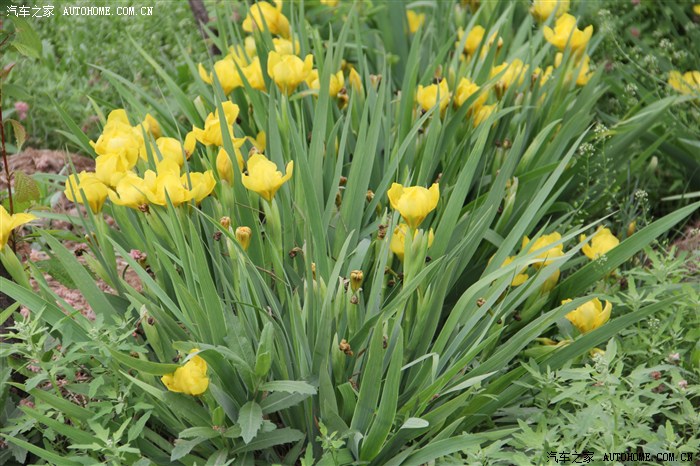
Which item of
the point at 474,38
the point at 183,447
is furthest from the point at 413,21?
the point at 183,447

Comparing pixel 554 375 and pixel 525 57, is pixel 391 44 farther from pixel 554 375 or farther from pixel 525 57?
pixel 554 375

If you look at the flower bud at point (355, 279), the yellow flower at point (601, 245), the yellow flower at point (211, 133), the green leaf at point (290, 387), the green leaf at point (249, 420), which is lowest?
the yellow flower at point (601, 245)

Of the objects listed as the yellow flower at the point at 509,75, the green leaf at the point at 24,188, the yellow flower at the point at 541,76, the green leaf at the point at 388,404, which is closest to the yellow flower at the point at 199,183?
the green leaf at the point at 24,188

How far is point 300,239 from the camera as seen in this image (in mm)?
2012

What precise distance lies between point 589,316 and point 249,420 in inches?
33.2

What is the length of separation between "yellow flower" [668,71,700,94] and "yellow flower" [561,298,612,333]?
4.71 feet

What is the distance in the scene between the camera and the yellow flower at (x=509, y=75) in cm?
259

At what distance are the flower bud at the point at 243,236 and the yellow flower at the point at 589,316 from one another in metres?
0.74

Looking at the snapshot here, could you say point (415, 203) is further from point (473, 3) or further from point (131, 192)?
point (473, 3)

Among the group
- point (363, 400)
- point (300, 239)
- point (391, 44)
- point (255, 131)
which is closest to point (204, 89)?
point (255, 131)

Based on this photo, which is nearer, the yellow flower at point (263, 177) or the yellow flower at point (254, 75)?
the yellow flower at point (263, 177)

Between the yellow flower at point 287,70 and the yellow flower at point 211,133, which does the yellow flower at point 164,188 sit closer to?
the yellow flower at point 211,133

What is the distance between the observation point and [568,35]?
107 inches

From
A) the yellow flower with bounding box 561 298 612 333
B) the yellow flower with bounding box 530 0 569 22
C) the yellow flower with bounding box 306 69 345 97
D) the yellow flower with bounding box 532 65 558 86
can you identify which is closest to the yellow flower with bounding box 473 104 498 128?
the yellow flower with bounding box 532 65 558 86
